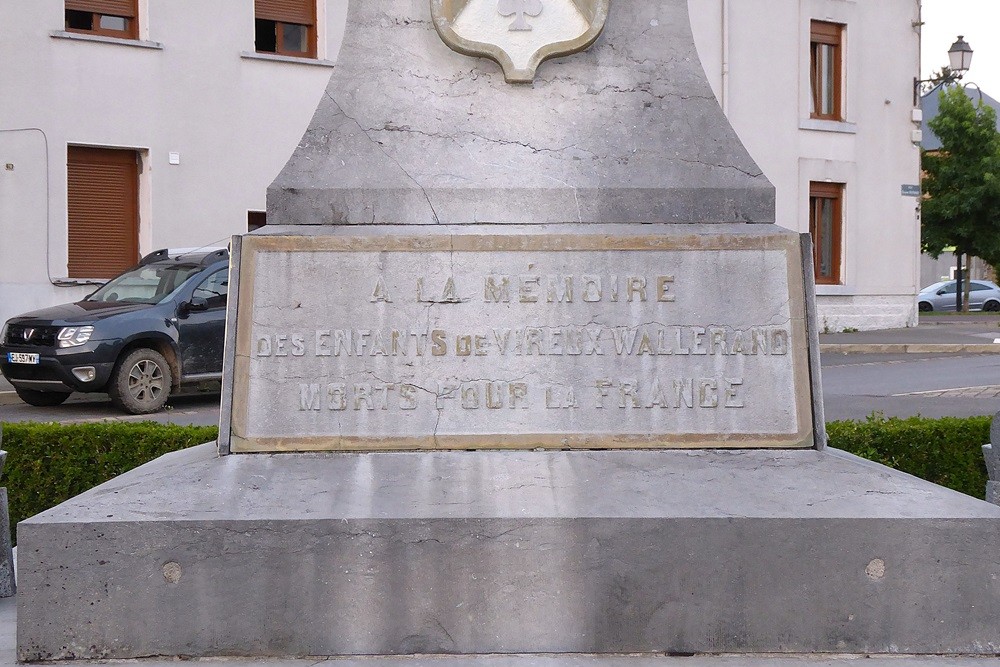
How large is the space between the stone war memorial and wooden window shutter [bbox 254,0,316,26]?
1616 centimetres

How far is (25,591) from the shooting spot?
Result: 13.7 feet

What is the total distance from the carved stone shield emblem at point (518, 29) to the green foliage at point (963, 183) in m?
32.9

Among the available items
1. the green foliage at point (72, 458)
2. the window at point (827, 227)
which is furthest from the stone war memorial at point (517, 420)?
the window at point (827, 227)

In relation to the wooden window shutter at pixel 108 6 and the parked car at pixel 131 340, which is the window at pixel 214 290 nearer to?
the parked car at pixel 131 340

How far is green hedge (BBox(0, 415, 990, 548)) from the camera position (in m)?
7.57

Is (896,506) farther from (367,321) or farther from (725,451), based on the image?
(367,321)

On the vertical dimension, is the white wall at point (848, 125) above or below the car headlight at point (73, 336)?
above

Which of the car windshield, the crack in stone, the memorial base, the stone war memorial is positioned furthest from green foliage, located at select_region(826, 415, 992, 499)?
the car windshield

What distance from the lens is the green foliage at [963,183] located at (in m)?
35.8

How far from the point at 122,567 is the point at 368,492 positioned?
0.84 m

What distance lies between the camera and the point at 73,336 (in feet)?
46.6

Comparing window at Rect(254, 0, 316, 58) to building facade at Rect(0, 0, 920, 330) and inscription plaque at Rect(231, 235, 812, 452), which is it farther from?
inscription plaque at Rect(231, 235, 812, 452)

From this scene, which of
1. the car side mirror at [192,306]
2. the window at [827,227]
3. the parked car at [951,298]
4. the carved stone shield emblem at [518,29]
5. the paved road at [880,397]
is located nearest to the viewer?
the carved stone shield emblem at [518,29]

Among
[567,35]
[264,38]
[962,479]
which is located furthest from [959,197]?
[567,35]
